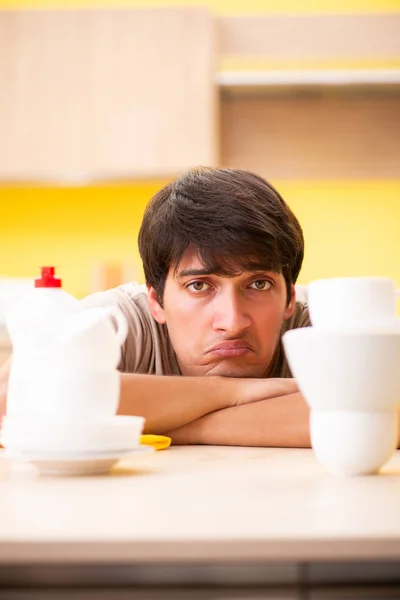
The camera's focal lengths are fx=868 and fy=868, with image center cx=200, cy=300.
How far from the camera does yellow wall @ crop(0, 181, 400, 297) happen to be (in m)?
3.97

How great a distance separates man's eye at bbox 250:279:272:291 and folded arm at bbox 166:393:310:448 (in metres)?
0.37

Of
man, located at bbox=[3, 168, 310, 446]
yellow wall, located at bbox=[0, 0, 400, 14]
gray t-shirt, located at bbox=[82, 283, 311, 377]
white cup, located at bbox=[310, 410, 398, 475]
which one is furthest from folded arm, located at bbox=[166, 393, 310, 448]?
yellow wall, located at bbox=[0, 0, 400, 14]

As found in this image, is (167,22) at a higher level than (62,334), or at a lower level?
higher

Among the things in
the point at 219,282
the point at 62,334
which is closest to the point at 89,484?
the point at 62,334

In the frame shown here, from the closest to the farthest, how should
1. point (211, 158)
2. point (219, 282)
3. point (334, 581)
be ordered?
point (334, 581), point (219, 282), point (211, 158)

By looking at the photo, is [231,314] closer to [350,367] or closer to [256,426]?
[256,426]

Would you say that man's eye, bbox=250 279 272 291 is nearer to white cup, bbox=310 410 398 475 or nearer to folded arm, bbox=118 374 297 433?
folded arm, bbox=118 374 297 433

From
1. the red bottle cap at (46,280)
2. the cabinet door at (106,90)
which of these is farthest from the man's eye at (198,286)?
the cabinet door at (106,90)

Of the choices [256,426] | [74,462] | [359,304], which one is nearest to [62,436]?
[74,462]

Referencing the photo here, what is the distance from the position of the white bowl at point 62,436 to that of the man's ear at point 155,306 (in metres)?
0.85

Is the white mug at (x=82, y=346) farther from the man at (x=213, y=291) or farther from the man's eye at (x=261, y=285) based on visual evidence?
the man's eye at (x=261, y=285)

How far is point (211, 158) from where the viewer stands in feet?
11.5

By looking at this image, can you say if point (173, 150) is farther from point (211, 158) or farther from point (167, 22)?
point (167, 22)

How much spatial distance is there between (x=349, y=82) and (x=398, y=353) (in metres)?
2.93
